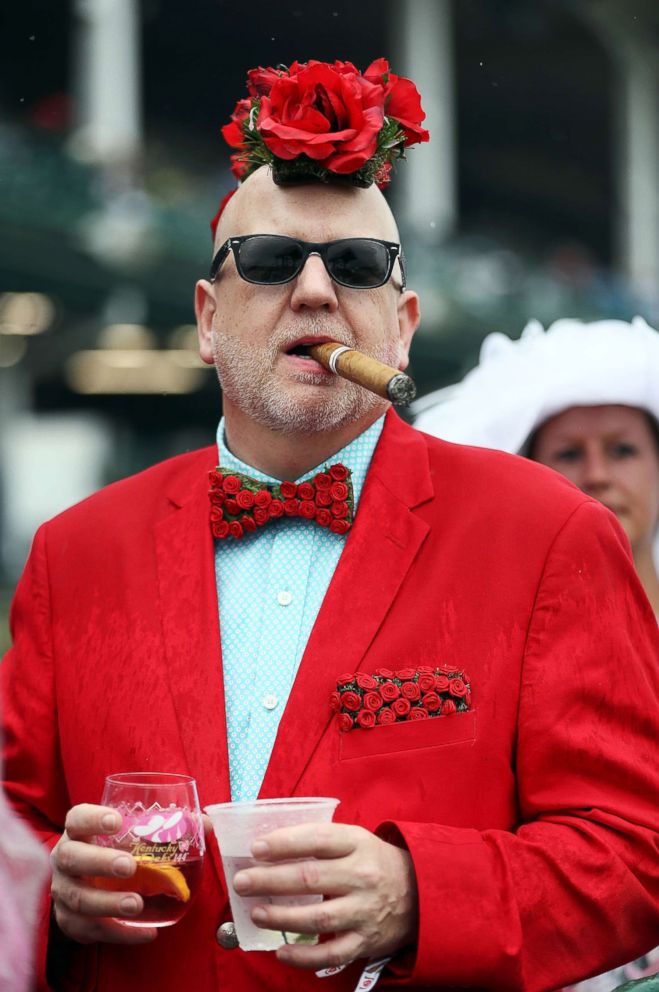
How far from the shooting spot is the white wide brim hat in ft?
12.7

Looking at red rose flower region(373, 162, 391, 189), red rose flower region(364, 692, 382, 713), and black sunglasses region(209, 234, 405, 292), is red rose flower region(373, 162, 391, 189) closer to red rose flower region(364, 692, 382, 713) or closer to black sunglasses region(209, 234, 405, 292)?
black sunglasses region(209, 234, 405, 292)

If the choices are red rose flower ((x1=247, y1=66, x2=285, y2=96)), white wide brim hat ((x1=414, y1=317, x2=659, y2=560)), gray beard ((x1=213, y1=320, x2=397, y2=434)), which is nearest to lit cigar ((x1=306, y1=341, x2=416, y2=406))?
gray beard ((x1=213, y1=320, x2=397, y2=434))

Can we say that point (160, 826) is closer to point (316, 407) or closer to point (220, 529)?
point (220, 529)

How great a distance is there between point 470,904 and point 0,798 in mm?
902

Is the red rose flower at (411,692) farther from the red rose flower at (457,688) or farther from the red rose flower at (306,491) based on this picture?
the red rose flower at (306,491)

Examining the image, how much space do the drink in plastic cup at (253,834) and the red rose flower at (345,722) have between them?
0.84 ft

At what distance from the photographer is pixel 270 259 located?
9.55 ft

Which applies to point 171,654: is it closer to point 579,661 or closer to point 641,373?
point 579,661

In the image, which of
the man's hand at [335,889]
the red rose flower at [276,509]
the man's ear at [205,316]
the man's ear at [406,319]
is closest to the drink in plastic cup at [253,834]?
the man's hand at [335,889]

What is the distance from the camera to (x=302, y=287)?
2859mm

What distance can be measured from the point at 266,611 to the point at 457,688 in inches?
15.8

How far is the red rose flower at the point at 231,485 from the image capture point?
2.92 m

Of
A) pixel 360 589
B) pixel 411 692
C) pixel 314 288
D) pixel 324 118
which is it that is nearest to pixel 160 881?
pixel 411 692

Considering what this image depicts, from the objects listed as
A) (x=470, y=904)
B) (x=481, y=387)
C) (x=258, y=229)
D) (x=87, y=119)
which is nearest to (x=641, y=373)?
(x=481, y=387)
